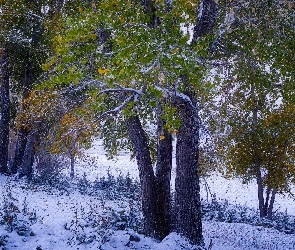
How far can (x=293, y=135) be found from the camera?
15.0 m

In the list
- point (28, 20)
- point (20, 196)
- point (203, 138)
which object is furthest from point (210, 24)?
point (28, 20)

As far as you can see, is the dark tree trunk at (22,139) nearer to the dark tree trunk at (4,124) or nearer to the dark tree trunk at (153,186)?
the dark tree trunk at (4,124)

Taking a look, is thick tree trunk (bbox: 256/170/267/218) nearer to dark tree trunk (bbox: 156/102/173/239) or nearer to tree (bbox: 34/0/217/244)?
dark tree trunk (bbox: 156/102/173/239)

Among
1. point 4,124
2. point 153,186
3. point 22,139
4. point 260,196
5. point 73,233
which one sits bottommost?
point 73,233

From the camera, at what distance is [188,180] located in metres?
7.13

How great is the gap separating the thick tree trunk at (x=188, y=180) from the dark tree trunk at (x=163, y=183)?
659 millimetres

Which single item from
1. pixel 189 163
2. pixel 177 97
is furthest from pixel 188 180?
pixel 177 97

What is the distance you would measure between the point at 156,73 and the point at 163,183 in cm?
339

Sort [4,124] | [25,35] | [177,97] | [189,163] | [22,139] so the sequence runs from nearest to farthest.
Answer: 1. [177,97]
2. [189,163]
3. [25,35]
4. [4,124]
5. [22,139]

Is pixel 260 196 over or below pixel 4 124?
below

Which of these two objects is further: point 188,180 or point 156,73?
point 188,180

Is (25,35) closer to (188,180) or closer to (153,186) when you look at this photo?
(153,186)

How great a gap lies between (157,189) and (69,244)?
2.54 metres

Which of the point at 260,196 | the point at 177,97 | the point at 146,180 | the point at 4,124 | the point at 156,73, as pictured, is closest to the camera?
the point at 156,73
